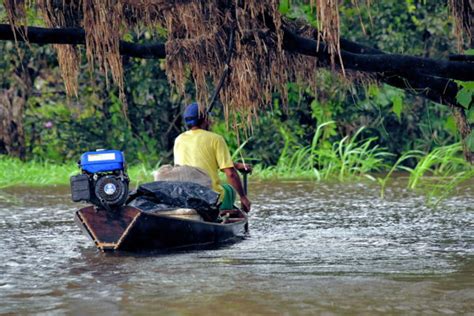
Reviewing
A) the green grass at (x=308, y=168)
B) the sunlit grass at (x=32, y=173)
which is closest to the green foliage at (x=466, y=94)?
the green grass at (x=308, y=168)

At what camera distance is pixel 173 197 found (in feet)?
36.3

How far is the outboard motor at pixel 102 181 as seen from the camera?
10258 mm

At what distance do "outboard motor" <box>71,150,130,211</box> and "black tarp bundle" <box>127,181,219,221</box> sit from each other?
0.64 metres

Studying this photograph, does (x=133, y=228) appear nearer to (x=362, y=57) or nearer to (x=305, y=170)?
(x=362, y=57)

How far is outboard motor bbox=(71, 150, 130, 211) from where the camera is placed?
10.3m

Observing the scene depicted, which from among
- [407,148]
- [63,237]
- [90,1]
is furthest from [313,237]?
[407,148]

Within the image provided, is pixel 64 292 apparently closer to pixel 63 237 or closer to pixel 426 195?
pixel 63 237

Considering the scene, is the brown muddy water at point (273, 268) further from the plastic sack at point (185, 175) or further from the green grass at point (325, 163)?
the green grass at point (325, 163)

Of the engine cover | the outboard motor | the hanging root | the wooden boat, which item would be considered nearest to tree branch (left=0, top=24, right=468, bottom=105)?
the hanging root

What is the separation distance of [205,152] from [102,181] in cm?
183

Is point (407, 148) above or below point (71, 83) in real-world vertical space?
below

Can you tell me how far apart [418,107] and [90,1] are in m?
14.0

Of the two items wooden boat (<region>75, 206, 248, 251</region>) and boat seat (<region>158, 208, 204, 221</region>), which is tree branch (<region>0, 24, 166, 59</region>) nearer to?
wooden boat (<region>75, 206, 248, 251</region>)

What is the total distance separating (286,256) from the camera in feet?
32.9
